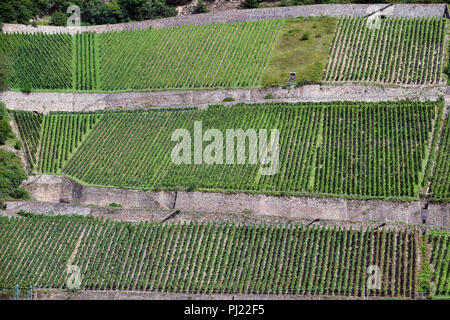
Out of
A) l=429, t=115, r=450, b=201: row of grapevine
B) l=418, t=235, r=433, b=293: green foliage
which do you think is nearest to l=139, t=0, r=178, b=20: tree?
l=429, t=115, r=450, b=201: row of grapevine

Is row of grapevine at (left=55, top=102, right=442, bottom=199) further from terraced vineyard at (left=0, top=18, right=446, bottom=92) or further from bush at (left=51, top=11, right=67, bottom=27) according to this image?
bush at (left=51, top=11, right=67, bottom=27)

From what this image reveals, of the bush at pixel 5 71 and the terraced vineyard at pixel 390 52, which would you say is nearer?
the terraced vineyard at pixel 390 52

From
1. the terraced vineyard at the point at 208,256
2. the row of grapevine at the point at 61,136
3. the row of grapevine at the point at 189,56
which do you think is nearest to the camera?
the terraced vineyard at the point at 208,256

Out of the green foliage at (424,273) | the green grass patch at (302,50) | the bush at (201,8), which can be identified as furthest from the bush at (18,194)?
the bush at (201,8)

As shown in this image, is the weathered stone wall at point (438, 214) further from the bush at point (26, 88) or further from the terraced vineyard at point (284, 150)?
the bush at point (26, 88)

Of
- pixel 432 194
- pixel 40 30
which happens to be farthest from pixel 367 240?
pixel 40 30

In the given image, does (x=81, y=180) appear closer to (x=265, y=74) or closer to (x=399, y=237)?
(x=265, y=74)
